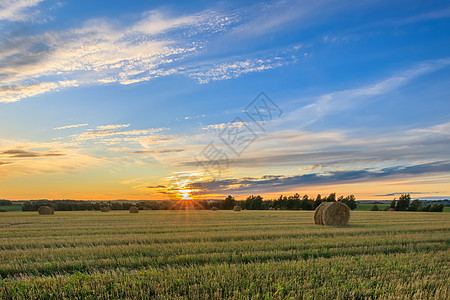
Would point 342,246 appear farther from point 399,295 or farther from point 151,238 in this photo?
point 151,238

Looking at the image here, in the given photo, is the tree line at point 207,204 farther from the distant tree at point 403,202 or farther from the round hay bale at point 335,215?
the round hay bale at point 335,215

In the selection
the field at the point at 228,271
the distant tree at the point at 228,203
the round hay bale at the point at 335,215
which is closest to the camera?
the field at the point at 228,271

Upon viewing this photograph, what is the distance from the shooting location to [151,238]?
1231 cm

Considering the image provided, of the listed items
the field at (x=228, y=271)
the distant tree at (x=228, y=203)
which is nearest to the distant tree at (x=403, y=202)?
the distant tree at (x=228, y=203)

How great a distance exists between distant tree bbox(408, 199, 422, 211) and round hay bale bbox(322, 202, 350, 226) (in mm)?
48999

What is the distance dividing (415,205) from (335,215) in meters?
52.0

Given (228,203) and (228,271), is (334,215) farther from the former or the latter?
(228,203)

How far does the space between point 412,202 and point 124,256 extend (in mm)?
68336

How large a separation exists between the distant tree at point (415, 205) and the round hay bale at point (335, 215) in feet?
161

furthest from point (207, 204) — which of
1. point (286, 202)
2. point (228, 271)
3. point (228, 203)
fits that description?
point (228, 271)

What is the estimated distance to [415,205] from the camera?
204 ft

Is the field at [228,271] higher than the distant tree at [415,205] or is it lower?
higher

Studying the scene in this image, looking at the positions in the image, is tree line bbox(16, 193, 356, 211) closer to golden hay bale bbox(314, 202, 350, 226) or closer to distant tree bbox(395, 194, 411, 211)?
distant tree bbox(395, 194, 411, 211)

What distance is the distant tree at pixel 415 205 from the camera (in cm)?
6075
